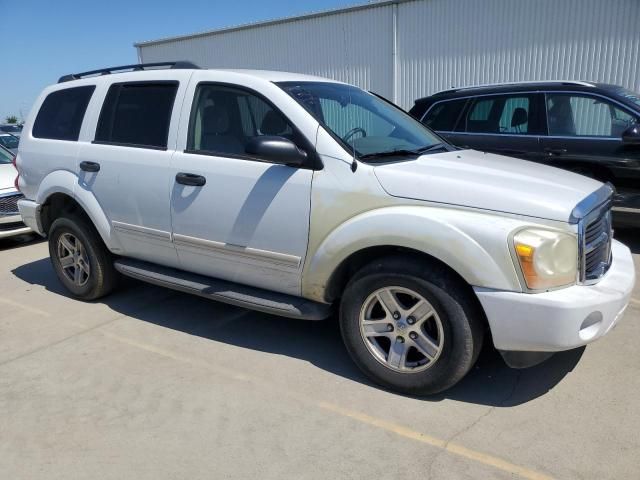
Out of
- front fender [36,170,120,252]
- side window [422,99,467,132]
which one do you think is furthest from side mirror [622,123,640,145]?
front fender [36,170,120,252]

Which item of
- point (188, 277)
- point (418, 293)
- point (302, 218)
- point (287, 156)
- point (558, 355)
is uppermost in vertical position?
point (287, 156)

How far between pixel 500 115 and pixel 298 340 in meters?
3.88

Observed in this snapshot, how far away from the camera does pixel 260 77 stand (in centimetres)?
364

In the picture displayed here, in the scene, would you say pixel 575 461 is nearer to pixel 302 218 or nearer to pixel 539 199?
pixel 539 199

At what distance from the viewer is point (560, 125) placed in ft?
Answer: 19.5

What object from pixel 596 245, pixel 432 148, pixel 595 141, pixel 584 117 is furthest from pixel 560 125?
pixel 596 245

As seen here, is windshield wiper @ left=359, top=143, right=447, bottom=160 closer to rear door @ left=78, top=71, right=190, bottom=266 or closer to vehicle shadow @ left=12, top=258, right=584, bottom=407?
vehicle shadow @ left=12, top=258, right=584, bottom=407

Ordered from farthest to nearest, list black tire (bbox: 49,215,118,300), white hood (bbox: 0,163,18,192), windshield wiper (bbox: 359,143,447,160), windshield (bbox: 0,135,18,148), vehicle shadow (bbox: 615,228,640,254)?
windshield (bbox: 0,135,18,148)
white hood (bbox: 0,163,18,192)
vehicle shadow (bbox: 615,228,640,254)
black tire (bbox: 49,215,118,300)
windshield wiper (bbox: 359,143,447,160)

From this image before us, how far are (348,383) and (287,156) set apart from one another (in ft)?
4.70

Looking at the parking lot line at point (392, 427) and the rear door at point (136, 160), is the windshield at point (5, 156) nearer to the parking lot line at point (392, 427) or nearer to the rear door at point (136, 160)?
the rear door at point (136, 160)

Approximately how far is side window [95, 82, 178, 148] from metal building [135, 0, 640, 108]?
1098cm

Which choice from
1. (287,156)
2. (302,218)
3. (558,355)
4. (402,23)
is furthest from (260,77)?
(402,23)

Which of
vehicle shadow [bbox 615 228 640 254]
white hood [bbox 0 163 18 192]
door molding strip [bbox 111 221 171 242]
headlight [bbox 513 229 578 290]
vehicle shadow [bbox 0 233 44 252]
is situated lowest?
vehicle shadow [bbox 0 233 44 252]

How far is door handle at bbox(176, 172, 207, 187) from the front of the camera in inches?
144
